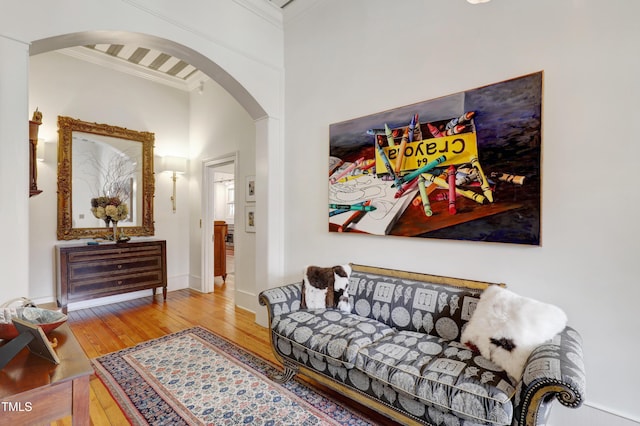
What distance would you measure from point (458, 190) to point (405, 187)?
42 cm

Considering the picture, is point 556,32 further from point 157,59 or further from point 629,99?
point 157,59

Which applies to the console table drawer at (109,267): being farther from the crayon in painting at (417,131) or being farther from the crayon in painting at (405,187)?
the crayon in painting at (417,131)

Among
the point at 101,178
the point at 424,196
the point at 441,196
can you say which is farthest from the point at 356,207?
the point at 101,178

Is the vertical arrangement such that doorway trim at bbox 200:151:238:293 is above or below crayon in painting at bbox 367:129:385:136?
below

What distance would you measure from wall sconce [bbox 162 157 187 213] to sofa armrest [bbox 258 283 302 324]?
3.34 metres

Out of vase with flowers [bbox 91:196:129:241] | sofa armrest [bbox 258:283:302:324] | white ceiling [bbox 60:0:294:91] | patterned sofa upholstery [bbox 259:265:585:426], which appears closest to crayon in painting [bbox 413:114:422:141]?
patterned sofa upholstery [bbox 259:265:585:426]

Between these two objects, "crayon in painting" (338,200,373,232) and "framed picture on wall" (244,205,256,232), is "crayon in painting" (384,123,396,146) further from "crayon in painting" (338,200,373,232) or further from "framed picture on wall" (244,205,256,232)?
"framed picture on wall" (244,205,256,232)

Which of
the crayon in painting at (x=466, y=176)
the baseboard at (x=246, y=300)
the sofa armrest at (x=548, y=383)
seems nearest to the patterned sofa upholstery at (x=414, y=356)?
the sofa armrest at (x=548, y=383)

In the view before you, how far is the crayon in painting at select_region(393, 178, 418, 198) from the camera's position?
8.08ft

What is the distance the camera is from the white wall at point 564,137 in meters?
1.68

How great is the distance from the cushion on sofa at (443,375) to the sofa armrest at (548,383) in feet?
0.22

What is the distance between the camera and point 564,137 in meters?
1.85

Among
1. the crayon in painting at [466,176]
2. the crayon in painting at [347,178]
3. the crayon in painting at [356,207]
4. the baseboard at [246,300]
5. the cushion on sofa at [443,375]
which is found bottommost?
the baseboard at [246,300]

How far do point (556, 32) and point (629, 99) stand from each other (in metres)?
0.58
